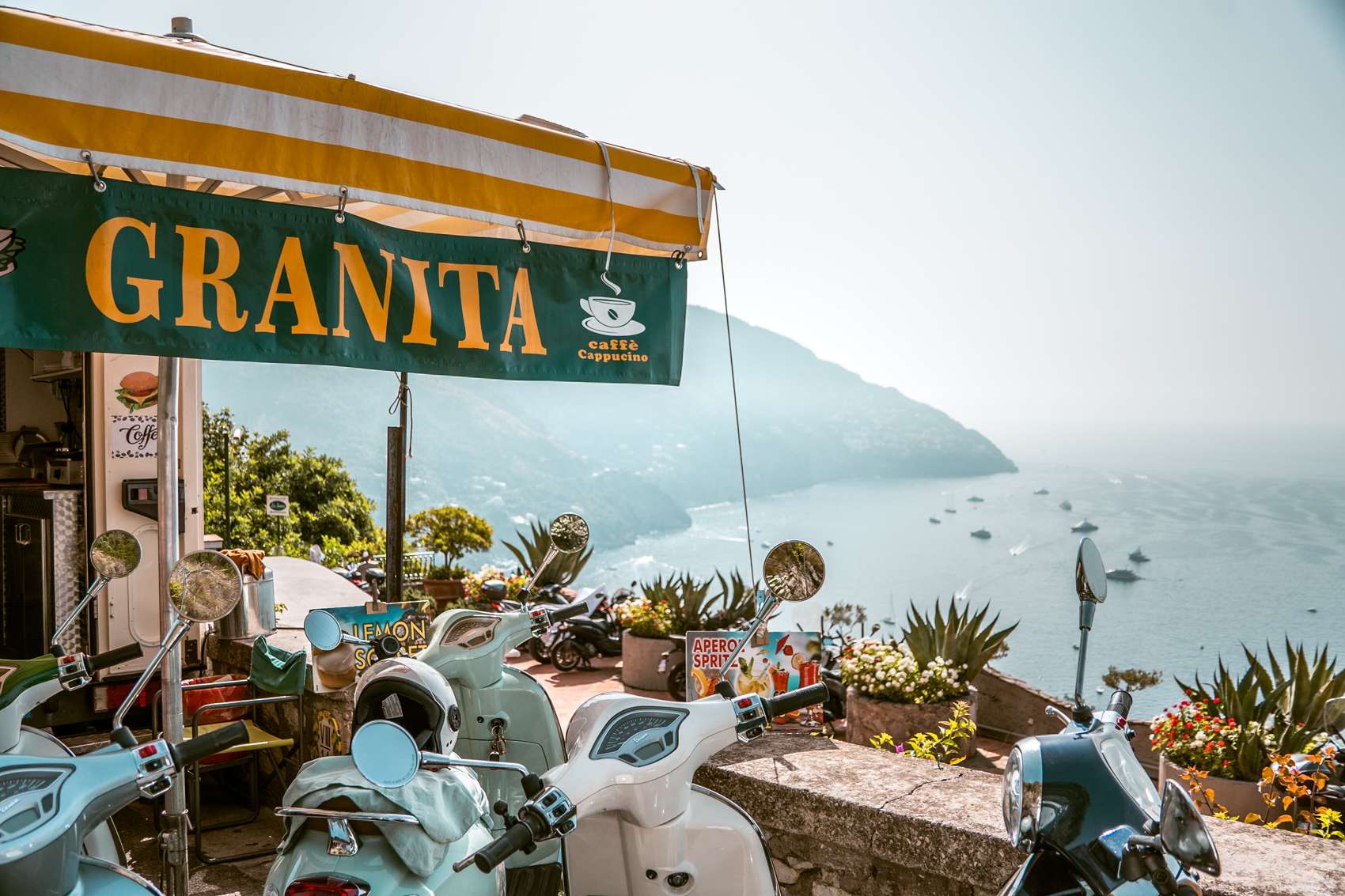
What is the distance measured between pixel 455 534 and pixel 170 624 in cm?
926

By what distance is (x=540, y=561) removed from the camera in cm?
1124

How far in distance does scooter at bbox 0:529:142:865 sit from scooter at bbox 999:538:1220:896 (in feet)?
6.61

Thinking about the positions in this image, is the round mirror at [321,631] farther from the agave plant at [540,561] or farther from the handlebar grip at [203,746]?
the agave plant at [540,561]

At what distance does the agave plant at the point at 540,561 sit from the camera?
1103 centimetres

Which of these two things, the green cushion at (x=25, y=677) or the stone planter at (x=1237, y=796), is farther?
the stone planter at (x=1237, y=796)

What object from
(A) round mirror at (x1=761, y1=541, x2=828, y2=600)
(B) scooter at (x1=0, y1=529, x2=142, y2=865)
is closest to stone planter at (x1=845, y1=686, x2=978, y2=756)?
(A) round mirror at (x1=761, y1=541, x2=828, y2=600)

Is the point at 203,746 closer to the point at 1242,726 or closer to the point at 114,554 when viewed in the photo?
the point at 114,554

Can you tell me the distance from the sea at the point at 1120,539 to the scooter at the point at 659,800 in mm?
8828

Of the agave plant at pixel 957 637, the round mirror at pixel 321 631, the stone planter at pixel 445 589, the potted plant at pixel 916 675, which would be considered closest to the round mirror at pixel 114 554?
the round mirror at pixel 321 631

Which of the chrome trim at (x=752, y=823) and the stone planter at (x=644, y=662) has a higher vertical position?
the chrome trim at (x=752, y=823)

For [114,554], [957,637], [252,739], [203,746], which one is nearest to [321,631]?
[114,554]

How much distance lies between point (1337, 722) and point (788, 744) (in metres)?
3.79

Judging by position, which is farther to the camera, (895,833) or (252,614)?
(252,614)

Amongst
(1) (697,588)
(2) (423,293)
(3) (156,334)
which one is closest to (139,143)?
(3) (156,334)
